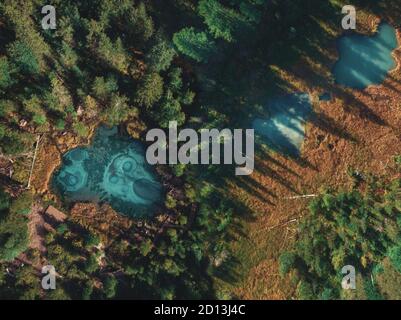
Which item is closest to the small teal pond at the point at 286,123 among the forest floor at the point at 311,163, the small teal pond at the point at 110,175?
the forest floor at the point at 311,163

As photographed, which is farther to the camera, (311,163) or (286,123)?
(286,123)

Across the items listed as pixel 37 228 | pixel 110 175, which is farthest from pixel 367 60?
pixel 37 228

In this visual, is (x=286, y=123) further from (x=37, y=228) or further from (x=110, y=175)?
(x=37, y=228)

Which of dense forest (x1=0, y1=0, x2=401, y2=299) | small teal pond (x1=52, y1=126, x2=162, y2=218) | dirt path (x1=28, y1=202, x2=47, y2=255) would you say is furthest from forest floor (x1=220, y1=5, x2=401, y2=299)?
dirt path (x1=28, y1=202, x2=47, y2=255)

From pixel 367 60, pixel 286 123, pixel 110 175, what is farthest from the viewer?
pixel 110 175

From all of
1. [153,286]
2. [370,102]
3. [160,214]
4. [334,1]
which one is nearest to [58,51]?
[160,214]

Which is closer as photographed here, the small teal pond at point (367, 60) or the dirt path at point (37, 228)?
the dirt path at point (37, 228)

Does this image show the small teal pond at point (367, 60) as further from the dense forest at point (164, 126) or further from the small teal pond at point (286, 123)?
the small teal pond at point (286, 123)
